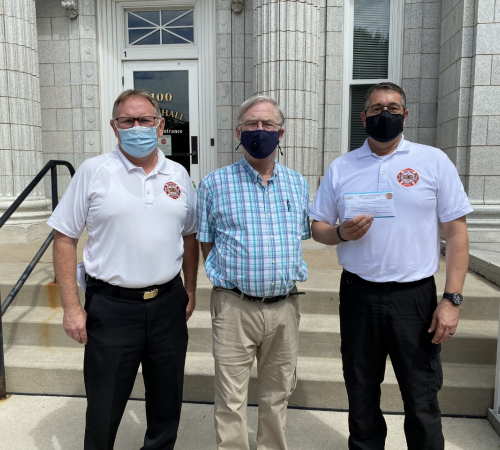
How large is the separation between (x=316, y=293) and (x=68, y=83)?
5125 mm

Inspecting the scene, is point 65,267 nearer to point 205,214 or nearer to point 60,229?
point 60,229

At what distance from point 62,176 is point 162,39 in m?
2.53

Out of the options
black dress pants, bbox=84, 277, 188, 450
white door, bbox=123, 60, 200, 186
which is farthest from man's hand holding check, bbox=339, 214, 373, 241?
white door, bbox=123, 60, 200, 186

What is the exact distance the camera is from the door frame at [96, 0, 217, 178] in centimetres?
653

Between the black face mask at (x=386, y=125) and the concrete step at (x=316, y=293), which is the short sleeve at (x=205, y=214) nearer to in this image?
the black face mask at (x=386, y=125)

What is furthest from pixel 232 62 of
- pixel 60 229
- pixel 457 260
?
pixel 457 260

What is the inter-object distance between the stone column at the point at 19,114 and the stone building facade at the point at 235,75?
0.04 ft

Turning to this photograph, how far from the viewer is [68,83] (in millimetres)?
6719

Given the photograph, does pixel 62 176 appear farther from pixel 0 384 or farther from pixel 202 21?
pixel 0 384

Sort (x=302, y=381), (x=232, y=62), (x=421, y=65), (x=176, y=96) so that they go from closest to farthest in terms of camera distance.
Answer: (x=302, y=381) → (x=421, y=65) → (x=232, y=62) → (x=176, y=96)

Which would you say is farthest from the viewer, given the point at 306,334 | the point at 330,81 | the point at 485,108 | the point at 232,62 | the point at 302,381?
the point at 232,62

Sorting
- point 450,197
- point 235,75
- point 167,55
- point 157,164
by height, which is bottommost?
point 450,197

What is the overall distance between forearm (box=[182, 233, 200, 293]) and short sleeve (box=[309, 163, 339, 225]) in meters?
0.68

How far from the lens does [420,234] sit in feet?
7.41
